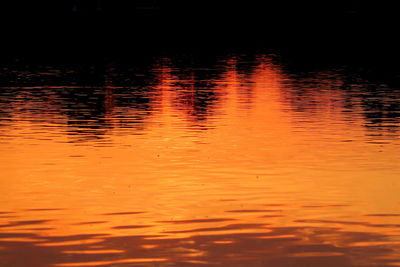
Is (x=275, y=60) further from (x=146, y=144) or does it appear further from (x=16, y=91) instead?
(x=146, y=144)

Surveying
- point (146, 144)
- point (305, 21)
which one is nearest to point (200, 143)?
point (146, 144)

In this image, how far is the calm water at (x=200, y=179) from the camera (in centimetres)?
1434

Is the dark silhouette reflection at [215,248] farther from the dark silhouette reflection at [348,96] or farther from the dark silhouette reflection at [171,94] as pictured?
the dark silhouette reflection at [348,96]

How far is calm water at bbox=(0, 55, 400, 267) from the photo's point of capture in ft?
47.0

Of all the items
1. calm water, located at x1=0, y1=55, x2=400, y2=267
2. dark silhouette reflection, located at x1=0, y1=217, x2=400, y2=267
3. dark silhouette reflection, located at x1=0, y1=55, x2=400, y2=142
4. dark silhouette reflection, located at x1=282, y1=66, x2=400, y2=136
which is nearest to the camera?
dark silhouette reflection, located at x1=0, y1=217, x2=400, y2=267

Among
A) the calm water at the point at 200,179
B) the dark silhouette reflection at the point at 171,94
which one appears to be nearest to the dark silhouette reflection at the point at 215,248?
the calm water at the point at 200,179

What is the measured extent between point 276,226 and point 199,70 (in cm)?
3782

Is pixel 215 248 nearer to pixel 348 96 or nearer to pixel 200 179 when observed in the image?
pixel 200 179

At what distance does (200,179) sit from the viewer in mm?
19469

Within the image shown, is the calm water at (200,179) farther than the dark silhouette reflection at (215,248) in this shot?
Yes

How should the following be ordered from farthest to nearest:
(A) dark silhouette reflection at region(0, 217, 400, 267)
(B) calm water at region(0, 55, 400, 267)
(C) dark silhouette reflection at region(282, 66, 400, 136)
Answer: (C) dark silhouette reflection at region(282, 66, 400, 136) → (B) calm water at region(0, 55, 400, 267) → (A) dark silhouette reflection at region(0, 217, 400, 267)

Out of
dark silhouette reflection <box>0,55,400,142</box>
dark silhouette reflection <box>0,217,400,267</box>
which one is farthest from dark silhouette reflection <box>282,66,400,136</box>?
dark silhouette reflection <box>0,217,400,267</box>

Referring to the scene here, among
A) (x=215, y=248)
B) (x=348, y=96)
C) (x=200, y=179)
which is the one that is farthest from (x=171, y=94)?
(x=215, y=248)

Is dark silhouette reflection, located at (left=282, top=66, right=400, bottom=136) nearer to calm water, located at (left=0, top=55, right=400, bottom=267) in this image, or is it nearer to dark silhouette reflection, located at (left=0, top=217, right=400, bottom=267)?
calm water, located at (left=0, top=55, right=400, bottom=267)
